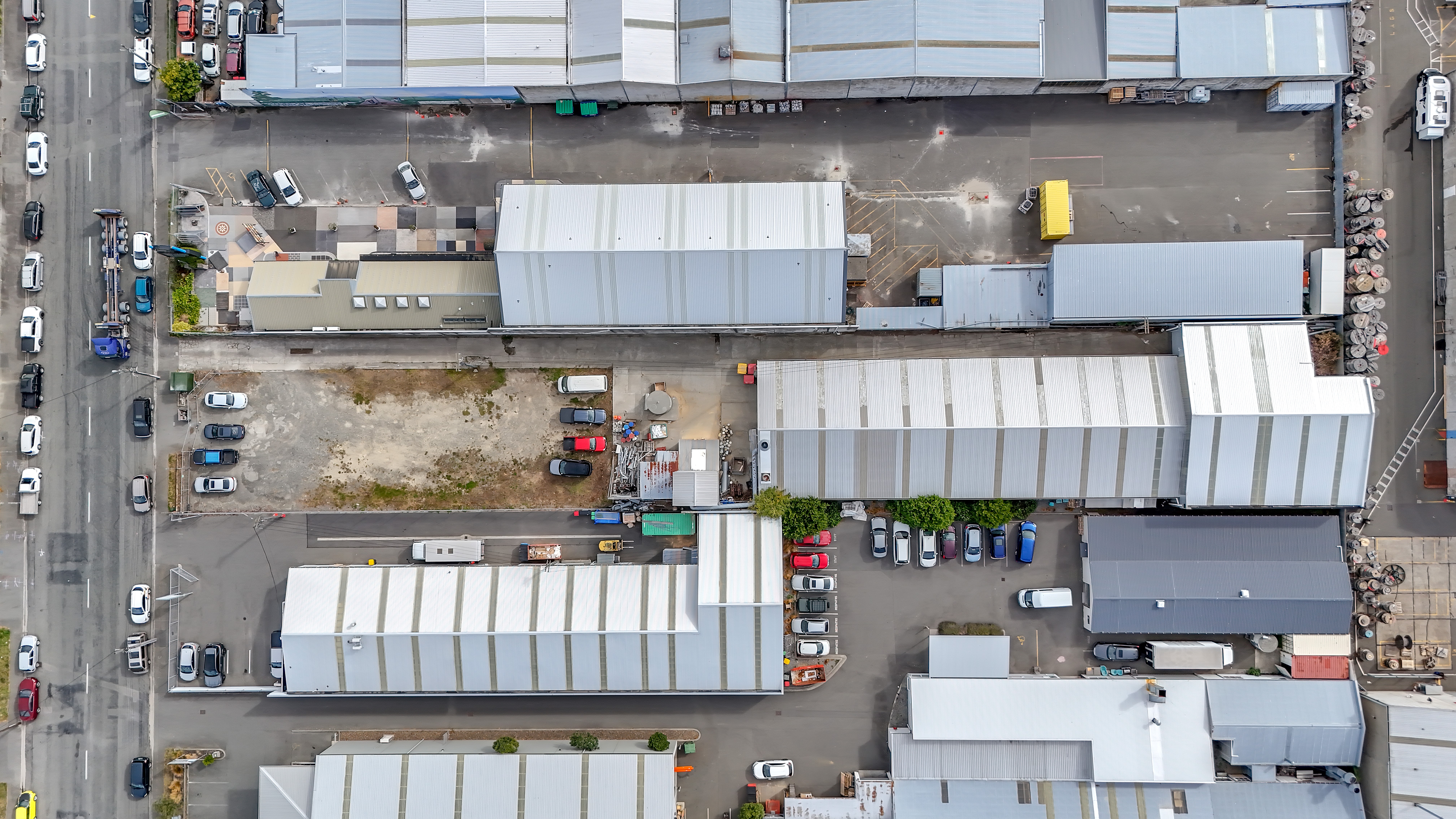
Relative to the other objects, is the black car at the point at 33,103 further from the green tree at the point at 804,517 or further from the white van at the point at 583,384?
the green tree at the point at 804,517

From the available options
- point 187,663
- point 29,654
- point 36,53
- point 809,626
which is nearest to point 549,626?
point 809,626

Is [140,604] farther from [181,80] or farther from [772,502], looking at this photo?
[772,502]

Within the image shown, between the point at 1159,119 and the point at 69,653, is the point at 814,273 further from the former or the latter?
the point at 69,653

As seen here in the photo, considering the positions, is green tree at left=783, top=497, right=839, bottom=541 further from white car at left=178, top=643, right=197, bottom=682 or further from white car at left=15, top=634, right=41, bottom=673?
white car at left=15, top=634, right=41, bottom=673

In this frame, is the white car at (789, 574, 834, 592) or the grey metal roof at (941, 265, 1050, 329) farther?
the white car at (789, 574, 834, 592)

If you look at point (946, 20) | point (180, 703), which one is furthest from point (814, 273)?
point (180, 703)

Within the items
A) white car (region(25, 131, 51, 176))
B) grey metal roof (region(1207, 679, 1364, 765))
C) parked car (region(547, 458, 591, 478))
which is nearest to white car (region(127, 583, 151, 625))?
parked car (region(547, 458, 591, 478))

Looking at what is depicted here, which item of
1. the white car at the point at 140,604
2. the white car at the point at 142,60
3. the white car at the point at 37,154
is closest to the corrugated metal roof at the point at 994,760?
the white car at the point at 140,604
